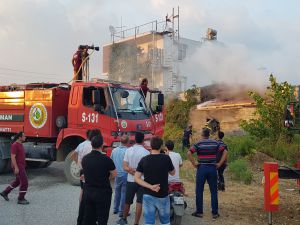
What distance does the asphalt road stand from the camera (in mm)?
6793

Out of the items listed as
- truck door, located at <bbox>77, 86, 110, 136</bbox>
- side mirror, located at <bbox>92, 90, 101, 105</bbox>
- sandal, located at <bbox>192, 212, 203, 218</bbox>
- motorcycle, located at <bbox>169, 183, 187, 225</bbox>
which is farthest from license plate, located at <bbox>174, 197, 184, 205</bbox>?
side mirror, located at <bbox>92, 90, 101, 105</bbox>

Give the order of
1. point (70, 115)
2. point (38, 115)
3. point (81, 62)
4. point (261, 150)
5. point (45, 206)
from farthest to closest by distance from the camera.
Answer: point (261, 150) < point (81, 62) < point (38, 115) < point (70, 115) < point (45, 206)

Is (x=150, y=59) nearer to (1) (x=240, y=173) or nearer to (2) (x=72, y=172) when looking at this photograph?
(1) (x=240, y=173)

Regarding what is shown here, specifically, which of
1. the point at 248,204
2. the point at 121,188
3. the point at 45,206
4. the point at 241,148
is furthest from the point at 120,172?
the point at 241,148

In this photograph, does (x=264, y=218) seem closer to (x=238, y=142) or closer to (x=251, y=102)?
(x=238, y=142)

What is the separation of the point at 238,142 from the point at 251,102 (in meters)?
7.01

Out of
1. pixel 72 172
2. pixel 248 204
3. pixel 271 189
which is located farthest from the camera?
pixel 72 172

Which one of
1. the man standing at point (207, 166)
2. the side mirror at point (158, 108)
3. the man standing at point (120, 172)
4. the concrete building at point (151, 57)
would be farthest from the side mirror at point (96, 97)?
the concrete building at point (151, 57)

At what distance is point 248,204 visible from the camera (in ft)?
27.6

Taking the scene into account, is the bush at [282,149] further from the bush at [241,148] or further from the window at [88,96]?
the window at [88,96]

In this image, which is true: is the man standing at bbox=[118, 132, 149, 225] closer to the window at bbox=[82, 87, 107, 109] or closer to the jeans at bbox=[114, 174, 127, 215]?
the jeans at bbox=[114, 174, 127, 215]

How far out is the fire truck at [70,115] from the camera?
9750 millimetres

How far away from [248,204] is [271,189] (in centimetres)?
179

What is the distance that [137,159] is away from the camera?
625cm
